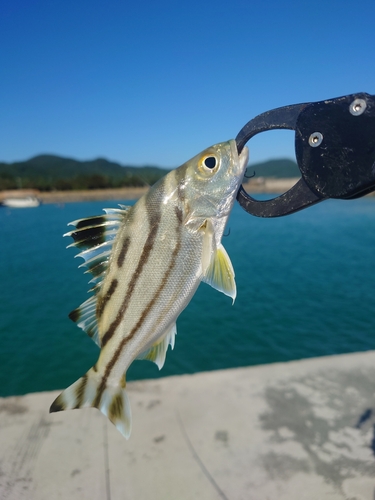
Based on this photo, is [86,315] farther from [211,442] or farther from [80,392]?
[211,442]

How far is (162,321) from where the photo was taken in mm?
1736

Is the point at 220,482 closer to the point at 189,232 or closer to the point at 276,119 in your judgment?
the point at 189,232

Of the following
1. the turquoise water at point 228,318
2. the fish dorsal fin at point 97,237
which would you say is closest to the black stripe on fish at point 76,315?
the fish dorsal fin at point 97,237

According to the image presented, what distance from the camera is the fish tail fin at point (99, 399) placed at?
5.51 ft

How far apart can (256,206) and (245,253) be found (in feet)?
61.5

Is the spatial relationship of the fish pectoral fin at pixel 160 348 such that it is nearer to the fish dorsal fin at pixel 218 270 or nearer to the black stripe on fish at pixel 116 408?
the black stripe on fish at pixel 116 408

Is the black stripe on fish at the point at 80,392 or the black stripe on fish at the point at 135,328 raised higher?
the black stripe on fish at the point at 135,328

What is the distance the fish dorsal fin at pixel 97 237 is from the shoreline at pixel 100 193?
6727cm

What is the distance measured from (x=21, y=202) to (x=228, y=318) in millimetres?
59409

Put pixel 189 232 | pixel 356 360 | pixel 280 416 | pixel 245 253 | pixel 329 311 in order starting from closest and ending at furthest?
pixel 189 232
pixel 280 416
pixel 356 360
pixel 329 311
pixel 245 253

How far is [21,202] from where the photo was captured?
63.0 meters

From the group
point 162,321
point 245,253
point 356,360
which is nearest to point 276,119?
point 162,321

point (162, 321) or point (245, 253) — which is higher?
point (162, 321)

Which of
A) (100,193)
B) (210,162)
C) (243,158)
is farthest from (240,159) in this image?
(100,193)
